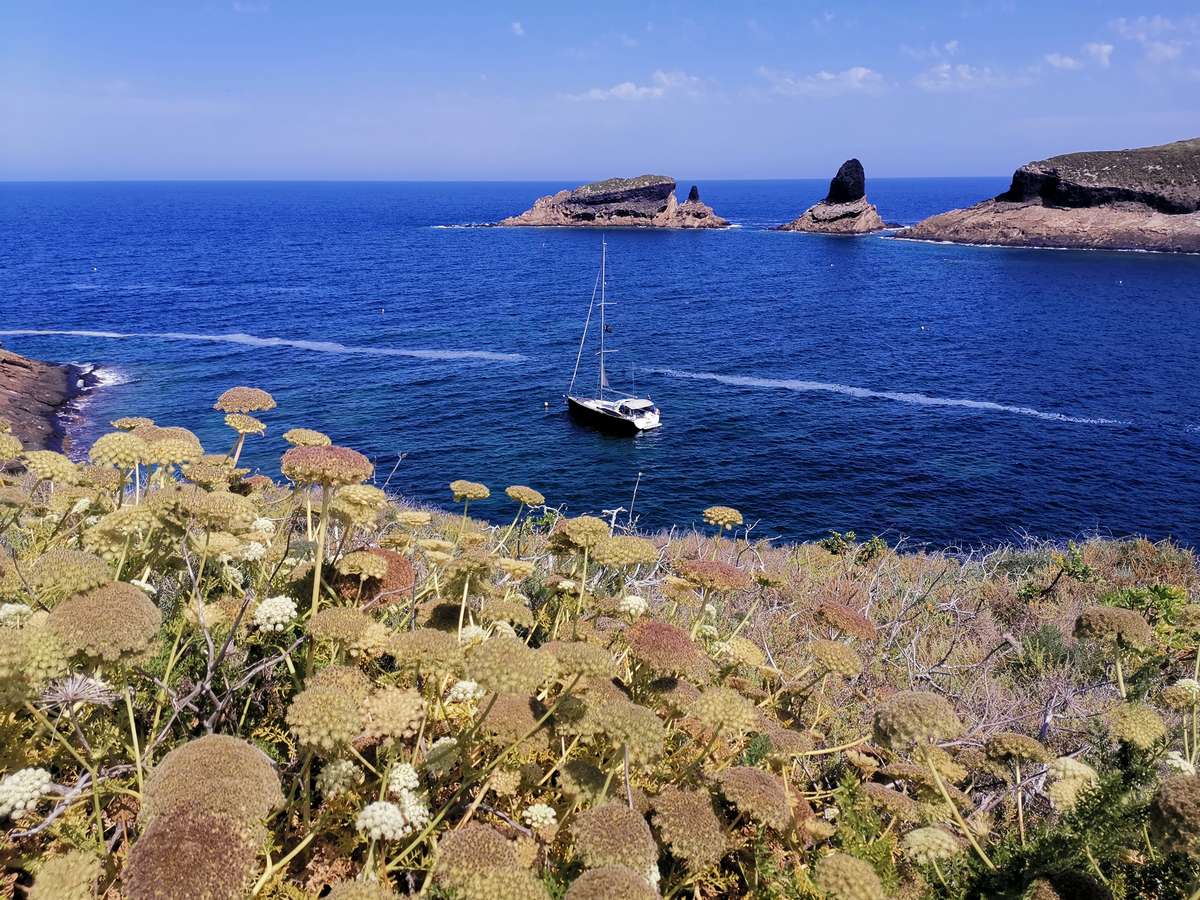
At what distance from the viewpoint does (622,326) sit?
72.6 m

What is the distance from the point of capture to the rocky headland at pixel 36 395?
37.2m

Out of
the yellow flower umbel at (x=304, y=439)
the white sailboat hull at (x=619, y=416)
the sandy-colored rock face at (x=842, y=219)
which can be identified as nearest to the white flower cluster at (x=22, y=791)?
the yellow flower umbel at (x=304, y=439)

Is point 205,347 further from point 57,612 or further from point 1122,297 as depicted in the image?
point 1122,297

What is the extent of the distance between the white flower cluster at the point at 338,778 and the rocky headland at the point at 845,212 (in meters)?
157

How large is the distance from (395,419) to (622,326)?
107 ft

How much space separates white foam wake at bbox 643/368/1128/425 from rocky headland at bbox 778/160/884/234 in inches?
4074

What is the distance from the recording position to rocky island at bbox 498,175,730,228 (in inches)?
6378

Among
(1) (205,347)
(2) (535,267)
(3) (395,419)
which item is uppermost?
(2) (535,267)

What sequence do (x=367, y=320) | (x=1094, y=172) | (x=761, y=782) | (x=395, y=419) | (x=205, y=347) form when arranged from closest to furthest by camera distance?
(x=761, y=782) < (x=395, y=419) < (x=205, y=347) < (x=367, y=320) < (x=1094, y=172)

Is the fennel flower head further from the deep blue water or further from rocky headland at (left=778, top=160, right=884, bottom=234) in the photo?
rocky headland at (left=778, top=160, right=884, bottom=234)

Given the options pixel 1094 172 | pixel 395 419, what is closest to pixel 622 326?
pixel 395 419

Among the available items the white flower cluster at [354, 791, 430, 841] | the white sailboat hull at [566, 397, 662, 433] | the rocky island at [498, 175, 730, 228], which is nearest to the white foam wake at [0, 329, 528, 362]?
the white sailboat hull at [566, 397, 662, 433]

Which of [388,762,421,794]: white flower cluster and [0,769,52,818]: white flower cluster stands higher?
[0,769,52,818]: white flower cluster

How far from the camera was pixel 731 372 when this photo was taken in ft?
188
